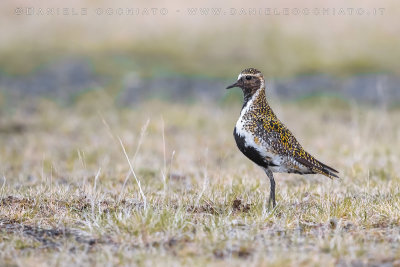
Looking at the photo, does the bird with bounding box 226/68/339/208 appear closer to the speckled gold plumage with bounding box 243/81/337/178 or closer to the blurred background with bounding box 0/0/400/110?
the speckled gold plumage with bounding box 243/81/337/178

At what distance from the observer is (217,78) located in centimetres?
1902

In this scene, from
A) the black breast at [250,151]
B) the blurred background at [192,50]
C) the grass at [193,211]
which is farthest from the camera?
the blurred background at [192,50]

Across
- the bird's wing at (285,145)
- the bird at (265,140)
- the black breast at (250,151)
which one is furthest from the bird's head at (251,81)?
the black breast at (250,151)

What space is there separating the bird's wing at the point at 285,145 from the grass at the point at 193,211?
0.39 metres

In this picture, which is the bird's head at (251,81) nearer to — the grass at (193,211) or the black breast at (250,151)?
the black breast at (250,151)

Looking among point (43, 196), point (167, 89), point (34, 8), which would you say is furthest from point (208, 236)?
point (34, 8)

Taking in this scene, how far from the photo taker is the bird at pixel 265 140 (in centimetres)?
673

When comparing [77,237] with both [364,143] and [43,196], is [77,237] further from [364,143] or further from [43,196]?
[364,143]

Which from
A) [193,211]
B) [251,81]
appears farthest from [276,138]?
[193,211]

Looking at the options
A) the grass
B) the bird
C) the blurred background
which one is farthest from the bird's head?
the blurred background

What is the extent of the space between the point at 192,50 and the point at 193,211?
1485 cm

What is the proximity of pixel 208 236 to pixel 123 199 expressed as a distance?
1844 millimetres

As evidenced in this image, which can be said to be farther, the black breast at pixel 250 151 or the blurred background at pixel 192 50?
the blurred background at pixel 192 50

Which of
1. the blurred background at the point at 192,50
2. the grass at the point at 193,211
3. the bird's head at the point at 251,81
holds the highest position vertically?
the blurred background at the point at 192,50
